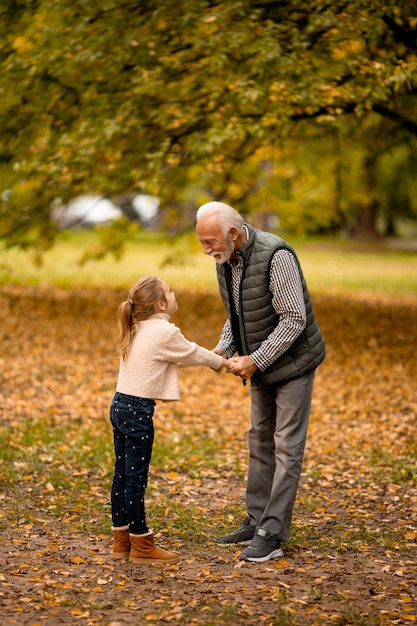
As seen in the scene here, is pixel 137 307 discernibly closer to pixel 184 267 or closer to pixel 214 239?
pixel 214 239

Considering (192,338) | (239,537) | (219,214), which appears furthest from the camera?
(192,338)

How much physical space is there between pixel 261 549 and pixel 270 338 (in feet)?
3.81

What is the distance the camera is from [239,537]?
17.0 feet

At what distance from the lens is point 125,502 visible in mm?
4789

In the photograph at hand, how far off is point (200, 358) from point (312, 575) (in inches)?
50.2

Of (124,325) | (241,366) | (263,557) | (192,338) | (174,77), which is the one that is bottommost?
(192,338)

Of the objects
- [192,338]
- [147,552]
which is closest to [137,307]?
[147,552]

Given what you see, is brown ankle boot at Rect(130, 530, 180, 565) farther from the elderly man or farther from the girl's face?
the girl's face

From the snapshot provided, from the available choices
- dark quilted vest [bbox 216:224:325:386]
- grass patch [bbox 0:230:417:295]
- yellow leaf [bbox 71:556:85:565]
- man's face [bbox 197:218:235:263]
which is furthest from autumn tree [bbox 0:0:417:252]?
yellow leaf [bbox 71:556:85:565]

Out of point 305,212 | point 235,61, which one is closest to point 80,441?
point 235,61

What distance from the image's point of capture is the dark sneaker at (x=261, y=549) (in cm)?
488

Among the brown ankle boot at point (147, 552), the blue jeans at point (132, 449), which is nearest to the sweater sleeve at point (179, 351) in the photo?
the blue jeans at point (132, 449)

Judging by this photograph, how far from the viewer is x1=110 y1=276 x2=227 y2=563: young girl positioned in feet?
15.2

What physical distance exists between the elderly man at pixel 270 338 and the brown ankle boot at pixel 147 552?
0.41m
